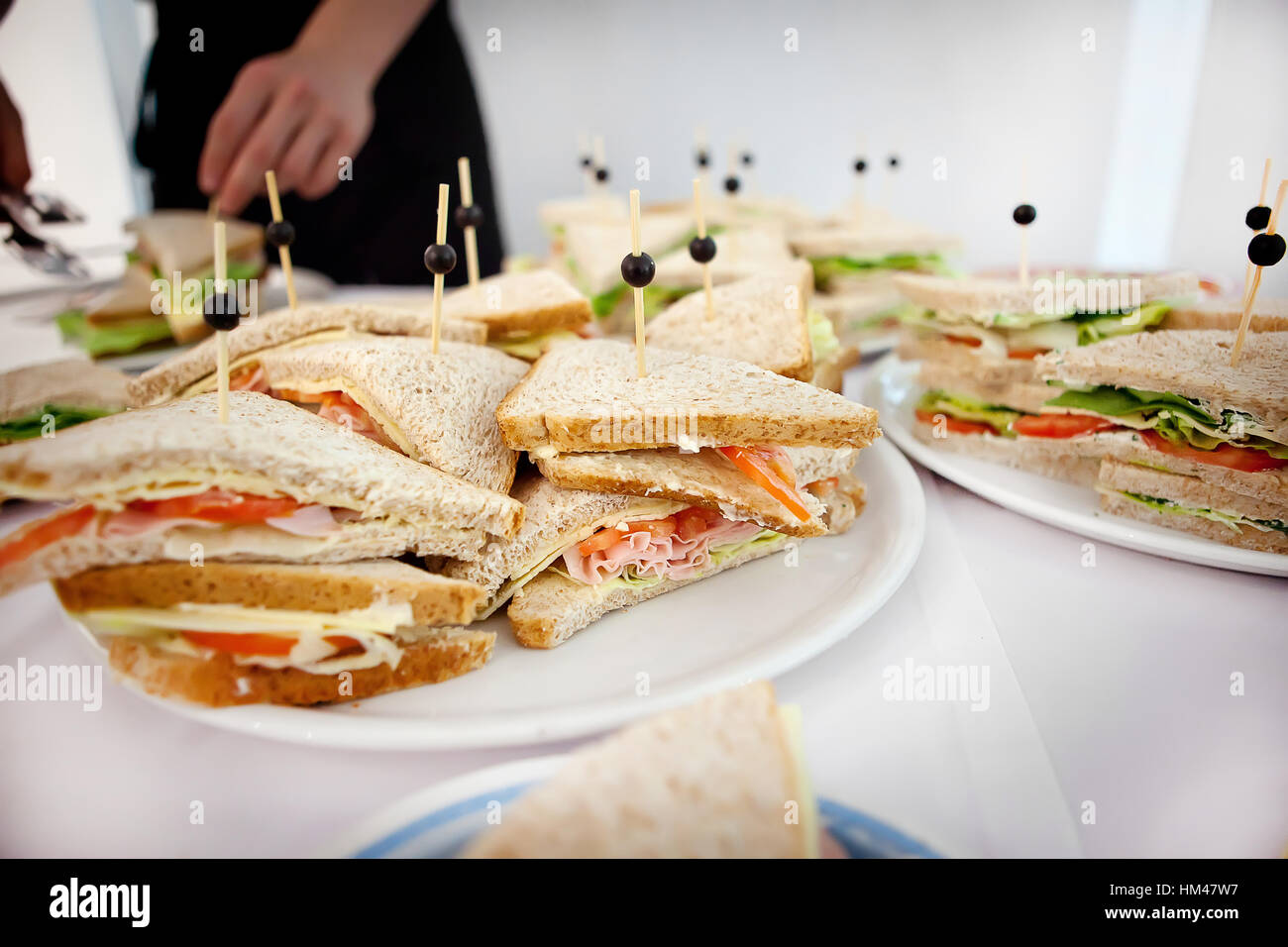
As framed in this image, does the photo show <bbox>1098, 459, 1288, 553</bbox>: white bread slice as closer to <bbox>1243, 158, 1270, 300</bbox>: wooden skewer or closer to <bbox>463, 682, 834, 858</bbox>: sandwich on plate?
<bbox>1243, 158, 1270, 300</bbox>: wooden skewer

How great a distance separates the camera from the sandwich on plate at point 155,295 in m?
2.78

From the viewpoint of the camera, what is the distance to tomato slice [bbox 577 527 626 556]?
144cm

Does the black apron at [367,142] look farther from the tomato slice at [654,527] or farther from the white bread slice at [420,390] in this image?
the tomato slice at [654,527]

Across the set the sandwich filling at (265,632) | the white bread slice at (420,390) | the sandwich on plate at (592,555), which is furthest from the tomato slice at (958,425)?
the sandwich filling at (265,632)

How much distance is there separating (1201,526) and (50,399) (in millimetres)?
2645

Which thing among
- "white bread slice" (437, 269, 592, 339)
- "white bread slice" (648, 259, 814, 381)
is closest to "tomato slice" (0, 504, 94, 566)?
"white bread slice" (437, 269, 592, 339)

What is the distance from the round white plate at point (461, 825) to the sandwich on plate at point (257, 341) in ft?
4.18

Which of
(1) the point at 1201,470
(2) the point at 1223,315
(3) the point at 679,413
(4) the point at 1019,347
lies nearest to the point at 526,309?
(3) the point at 679,413

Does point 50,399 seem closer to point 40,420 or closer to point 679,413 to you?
point 40,420

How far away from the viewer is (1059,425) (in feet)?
5.91

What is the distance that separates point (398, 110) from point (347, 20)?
0.58m

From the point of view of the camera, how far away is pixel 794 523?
55.4 inches

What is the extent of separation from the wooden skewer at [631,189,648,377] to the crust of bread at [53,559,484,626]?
590mm
